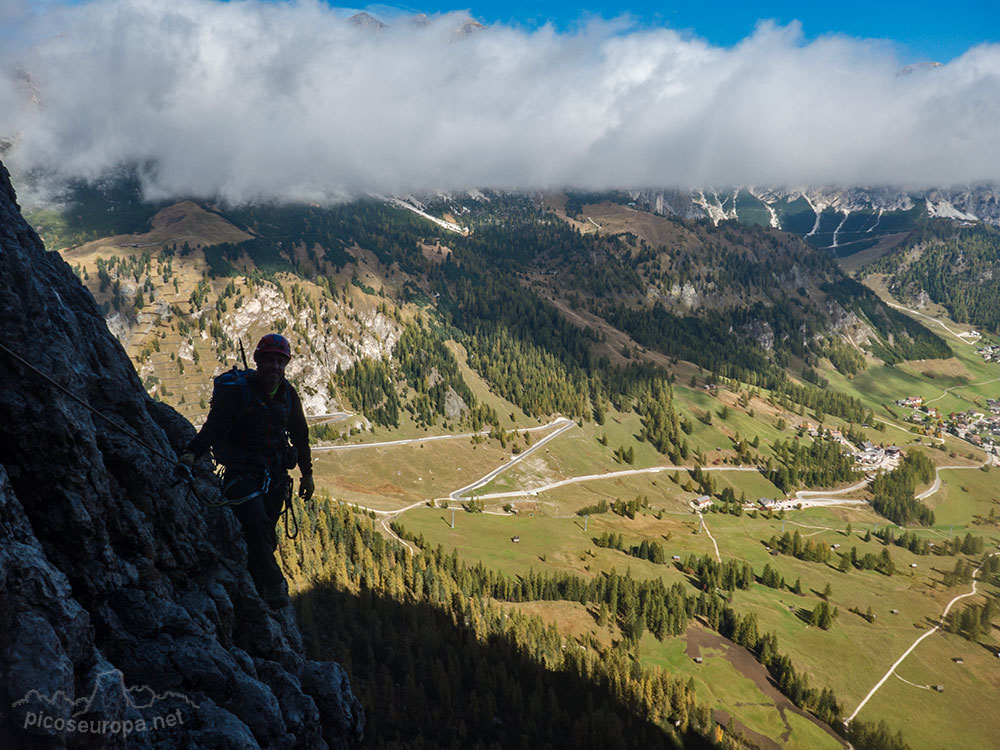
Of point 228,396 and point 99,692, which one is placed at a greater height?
point 228,396

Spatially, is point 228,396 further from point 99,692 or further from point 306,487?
point 99,692

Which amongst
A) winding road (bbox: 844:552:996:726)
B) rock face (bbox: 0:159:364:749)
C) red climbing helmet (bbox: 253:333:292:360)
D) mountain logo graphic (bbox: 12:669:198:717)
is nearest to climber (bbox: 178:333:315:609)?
red climbing helmet (bbox: 253:333:292:360)

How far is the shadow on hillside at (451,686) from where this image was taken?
6431cm

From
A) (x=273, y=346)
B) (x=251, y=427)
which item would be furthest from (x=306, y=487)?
(x=273, y=346)

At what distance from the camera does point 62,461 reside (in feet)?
42.3

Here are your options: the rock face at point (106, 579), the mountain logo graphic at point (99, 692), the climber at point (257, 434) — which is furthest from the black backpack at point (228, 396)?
the mountain logo graphic at point (99, 692)

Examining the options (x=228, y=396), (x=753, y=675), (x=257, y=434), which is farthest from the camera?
(x=753, y=675)

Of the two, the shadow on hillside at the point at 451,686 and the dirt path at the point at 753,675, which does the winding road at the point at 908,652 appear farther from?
the shadow on hillside at the point at 451,686

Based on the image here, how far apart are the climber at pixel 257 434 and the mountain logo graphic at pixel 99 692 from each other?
15.6 feet

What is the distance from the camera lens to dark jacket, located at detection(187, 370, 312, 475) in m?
15.3

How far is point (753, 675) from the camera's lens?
4653 inches

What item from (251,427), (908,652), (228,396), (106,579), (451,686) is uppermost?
(228,396)

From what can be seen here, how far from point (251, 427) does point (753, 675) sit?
447 feet

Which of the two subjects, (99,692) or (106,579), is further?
(106,579)
